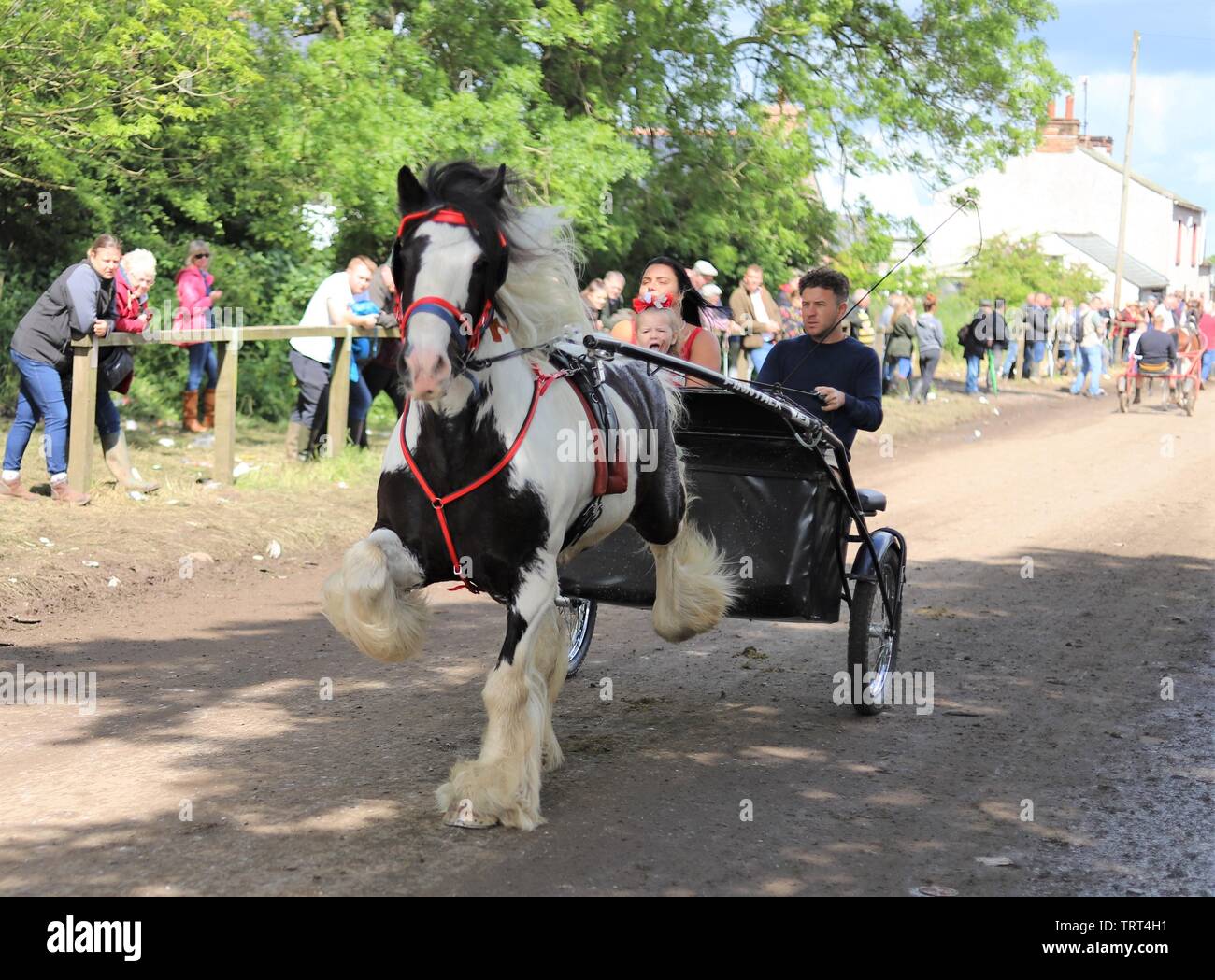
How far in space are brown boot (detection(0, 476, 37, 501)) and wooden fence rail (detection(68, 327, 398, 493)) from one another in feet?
1.02

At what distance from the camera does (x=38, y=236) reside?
49.3ft

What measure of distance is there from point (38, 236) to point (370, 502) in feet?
19.4

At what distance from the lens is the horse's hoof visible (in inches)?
194

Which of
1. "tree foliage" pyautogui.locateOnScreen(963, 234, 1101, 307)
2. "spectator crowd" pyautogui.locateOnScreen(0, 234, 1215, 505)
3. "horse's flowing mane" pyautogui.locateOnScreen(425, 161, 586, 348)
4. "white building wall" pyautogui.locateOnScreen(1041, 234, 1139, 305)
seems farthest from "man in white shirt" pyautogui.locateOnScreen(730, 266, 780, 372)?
"white building wall" pyautogui.locateOnScreen(1041, 234, 1139, 305)

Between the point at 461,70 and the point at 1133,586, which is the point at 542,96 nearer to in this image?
the point at 461,70

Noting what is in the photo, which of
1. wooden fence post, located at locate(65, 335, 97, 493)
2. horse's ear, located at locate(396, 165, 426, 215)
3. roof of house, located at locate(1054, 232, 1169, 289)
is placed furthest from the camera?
roof of house, located at locate(1054, 232, 1169, 289)

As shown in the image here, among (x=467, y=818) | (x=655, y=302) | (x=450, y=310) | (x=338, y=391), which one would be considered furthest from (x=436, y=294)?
(x=338, y=391)

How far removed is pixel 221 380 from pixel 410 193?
7.45m

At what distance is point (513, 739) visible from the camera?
5043 mm

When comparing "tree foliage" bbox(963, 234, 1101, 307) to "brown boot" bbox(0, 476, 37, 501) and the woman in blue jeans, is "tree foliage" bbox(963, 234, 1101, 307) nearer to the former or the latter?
the woman in blue jeans

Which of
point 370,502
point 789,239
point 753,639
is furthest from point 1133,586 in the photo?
point 789,239
